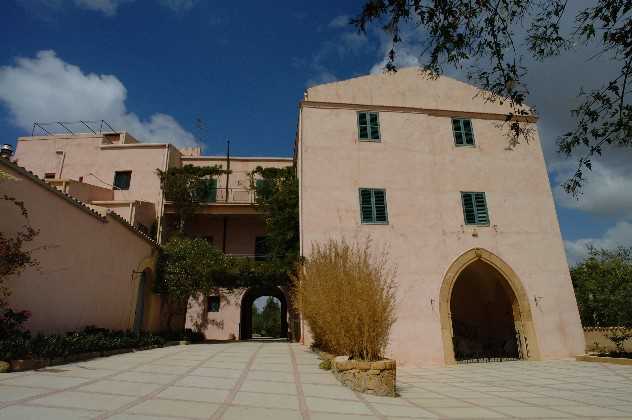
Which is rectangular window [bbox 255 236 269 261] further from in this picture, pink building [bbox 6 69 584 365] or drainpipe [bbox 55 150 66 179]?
drainpipe [bbox 55 150 66 179]

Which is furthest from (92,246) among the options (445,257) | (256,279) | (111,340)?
(445,257)

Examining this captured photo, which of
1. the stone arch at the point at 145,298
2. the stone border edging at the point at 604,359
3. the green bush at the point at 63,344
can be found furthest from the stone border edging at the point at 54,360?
the stone border edging at the point at 604,359

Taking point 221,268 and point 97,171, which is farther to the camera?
point 97,171

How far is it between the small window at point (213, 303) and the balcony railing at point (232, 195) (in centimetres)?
478

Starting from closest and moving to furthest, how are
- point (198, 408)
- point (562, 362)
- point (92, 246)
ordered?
1. point (198, 408)
2. point (92, 246)
3. point (562, 362)

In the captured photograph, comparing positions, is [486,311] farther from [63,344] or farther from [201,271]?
[63,344]

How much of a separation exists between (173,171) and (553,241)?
15.6 m

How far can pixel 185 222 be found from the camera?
55.6 feet

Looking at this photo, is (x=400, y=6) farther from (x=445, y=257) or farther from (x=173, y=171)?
(x=173, y=171)

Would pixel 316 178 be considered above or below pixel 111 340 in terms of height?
above

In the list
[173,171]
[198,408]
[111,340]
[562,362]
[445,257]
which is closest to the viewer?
[198,408]

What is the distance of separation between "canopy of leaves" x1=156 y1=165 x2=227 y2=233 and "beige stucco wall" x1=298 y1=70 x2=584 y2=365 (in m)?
7.16

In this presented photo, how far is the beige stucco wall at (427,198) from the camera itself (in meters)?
10.5

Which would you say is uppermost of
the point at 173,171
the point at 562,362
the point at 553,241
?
the point at 173,171
